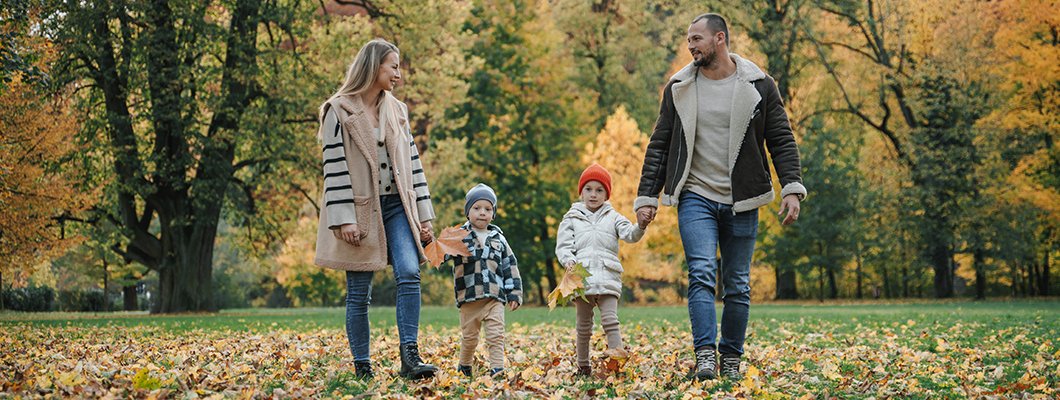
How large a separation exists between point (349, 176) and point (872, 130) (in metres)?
37.5

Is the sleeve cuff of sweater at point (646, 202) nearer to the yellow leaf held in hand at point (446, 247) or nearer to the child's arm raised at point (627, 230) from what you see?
the child's arm raised at point (627, 230)

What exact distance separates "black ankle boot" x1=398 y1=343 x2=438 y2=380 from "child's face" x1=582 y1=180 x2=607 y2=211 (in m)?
1.43

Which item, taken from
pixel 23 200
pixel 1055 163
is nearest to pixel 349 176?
pixel 23 200

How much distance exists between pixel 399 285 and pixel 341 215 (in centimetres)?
55

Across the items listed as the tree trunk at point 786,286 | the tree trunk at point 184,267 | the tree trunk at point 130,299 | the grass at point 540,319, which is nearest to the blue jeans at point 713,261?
the grass at point 540,319

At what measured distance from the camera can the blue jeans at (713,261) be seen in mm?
6008

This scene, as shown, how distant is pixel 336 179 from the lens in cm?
591

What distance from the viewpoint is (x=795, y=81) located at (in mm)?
34094

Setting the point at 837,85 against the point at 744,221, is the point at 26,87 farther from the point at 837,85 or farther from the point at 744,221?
the point at 837,85

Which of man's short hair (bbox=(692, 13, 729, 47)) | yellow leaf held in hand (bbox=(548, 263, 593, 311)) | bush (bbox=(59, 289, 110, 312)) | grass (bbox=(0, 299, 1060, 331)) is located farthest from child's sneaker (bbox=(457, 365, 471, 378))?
bush (bbox=(59, 289, 110, 312))

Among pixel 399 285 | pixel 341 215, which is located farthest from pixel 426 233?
pixel 341 215

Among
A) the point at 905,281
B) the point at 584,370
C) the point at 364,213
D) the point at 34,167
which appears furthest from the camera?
the point at 905,281

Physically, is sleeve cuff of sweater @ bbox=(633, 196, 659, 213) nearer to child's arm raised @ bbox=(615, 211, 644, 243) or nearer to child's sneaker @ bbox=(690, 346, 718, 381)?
child's arm raised @ bbox=(615, 211, 644, 243)

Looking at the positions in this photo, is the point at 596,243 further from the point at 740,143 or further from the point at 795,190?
the point at 795,190
